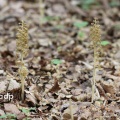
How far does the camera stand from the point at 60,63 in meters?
4.31

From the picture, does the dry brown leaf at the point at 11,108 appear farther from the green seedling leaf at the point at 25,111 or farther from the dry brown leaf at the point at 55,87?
the dry brown leaf at the point at 55,87

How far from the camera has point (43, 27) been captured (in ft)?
19.2

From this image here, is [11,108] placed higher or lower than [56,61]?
lower

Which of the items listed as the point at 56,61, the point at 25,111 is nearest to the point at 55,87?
the point at 25,111

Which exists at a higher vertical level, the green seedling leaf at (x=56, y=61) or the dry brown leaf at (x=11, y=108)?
the green seedling leaf at (x=56, y=61)

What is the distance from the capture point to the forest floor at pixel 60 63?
3285 millimetres

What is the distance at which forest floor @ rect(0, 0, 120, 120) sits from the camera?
10.8 feet

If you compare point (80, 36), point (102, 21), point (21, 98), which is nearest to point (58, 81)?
point (21, 98)

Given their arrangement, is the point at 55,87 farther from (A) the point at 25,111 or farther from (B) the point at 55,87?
(A) the point at 25,111

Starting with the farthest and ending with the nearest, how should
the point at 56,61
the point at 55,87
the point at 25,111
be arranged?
the point at 56,61 < the point at 55,87 < the point at 25,111

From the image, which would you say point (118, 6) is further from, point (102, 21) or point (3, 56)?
point (3, 56)

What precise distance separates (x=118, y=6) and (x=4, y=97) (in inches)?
164

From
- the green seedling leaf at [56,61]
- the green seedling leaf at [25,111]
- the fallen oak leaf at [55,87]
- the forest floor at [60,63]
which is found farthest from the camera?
the green seedling leaf at [56,61]

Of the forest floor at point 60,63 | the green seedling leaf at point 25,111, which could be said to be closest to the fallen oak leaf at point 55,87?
the forest floor at point 60,63
